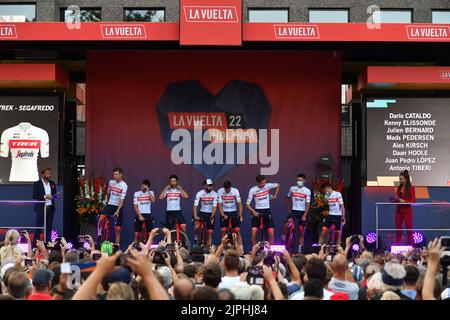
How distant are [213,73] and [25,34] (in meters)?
5.14

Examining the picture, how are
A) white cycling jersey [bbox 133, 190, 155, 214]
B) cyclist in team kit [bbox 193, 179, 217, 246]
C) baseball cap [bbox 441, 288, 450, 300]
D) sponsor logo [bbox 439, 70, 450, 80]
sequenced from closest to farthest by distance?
baseball cap [bbox 441, 288, 450, 300], cyclist in team kit [bbox 193, 179, 217, 246], white cycling jersey [bbox 133, 190, 155, 214], sponsor logo [bbox 439, 70, 450, 80]

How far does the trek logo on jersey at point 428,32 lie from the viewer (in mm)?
20000

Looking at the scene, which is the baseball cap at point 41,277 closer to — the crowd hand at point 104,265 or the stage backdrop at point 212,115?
the crowd hand at point 104,265

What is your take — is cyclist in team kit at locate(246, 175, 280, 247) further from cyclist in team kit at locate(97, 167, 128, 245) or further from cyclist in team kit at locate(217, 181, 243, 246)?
cyclist in team kit at locate(97, 167, 128, 245)

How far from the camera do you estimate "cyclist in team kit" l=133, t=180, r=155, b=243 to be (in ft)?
67.5

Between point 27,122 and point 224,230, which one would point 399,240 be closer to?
point 224,230

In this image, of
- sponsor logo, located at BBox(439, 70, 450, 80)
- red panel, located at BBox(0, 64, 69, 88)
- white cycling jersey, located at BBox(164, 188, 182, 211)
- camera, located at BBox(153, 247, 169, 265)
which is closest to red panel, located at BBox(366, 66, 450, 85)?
sponsor logo, located at BBox(439, 70, 450, 80)

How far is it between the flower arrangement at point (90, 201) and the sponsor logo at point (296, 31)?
603cm

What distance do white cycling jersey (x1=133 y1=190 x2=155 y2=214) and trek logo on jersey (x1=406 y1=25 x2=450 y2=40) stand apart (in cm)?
751

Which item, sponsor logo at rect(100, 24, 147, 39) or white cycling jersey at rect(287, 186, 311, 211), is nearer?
sponsor logo at rect(100, 24, 147, 39)

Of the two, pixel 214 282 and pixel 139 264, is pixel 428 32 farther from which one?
pixel 139 264

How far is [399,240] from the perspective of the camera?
19.8m

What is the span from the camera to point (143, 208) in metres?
20.7
